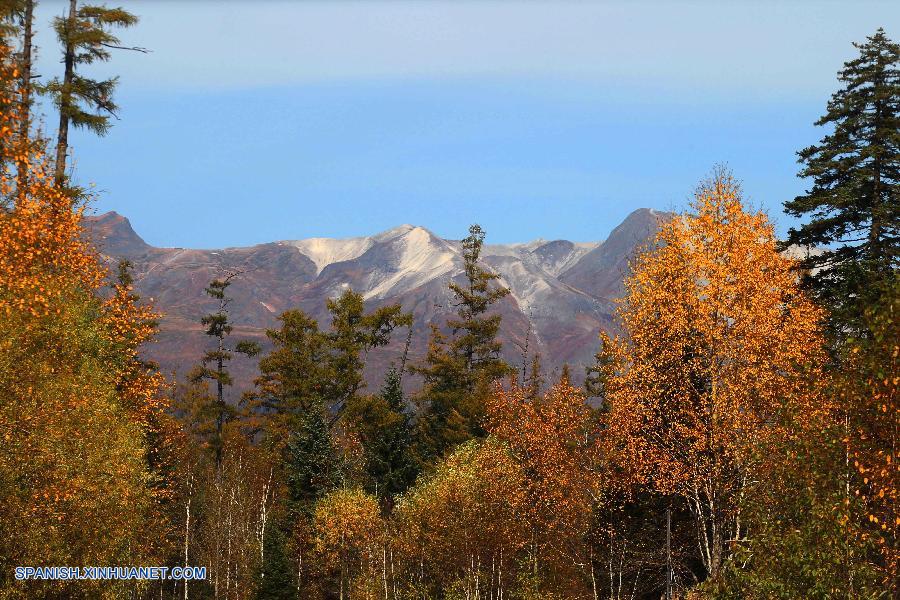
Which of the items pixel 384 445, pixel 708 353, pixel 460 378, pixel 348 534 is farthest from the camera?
pixel 460 378

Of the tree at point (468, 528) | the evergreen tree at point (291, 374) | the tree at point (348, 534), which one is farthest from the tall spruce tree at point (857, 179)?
the evergreen tree at point (291, 374)

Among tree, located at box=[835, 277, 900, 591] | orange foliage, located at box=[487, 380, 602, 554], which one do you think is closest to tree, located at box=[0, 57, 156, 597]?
orange foliage, located at box=[487, 380, 602, 554]

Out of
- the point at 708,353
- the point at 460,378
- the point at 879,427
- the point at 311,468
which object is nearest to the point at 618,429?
the point at 708,353

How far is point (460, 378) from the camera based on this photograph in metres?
74.7

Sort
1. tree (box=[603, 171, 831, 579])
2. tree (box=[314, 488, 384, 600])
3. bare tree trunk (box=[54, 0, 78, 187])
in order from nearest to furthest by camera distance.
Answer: tree (box=[603, 171, 831, 579]), bare tree trunk (box=[54, 0, 78, 187]), tree (box=[314, 488, 384, 600])

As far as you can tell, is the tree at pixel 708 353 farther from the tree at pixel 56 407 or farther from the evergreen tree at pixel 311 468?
the evergreen tree at pixel 311 468

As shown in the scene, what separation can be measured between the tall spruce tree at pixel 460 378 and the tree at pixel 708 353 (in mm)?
36906

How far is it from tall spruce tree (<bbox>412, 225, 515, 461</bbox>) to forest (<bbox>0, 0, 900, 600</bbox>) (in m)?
12.0

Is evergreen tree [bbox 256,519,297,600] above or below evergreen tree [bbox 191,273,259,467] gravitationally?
below

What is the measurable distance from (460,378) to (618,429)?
45792 millimetres

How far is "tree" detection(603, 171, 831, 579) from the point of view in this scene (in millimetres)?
28000

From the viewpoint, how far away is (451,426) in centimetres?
7075

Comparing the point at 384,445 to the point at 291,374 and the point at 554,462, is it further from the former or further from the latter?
the point at 554,462

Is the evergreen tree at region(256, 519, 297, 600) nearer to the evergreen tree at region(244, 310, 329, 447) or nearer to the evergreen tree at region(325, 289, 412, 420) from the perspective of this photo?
the evergreen tree at region(244, 310, 329, 447)
